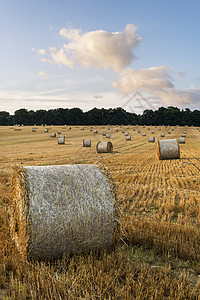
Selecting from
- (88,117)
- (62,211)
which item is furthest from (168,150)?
(88,117)

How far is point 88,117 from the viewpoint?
111 metres

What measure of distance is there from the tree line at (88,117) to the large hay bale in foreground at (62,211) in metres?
100.0

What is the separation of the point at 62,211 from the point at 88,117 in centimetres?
10679

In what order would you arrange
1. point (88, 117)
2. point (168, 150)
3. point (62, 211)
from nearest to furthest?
point (62, 211)
point (168, 150)
point (88, 117)

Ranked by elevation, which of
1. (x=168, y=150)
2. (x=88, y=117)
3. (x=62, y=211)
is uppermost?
(x=88, y=117)

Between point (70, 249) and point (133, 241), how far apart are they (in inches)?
62.1

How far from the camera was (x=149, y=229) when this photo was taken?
6.27 meters

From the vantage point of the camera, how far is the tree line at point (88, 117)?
354ft

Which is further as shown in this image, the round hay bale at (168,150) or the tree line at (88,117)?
the tree line at (88,117)

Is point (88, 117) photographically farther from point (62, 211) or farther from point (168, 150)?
point (62, 211)

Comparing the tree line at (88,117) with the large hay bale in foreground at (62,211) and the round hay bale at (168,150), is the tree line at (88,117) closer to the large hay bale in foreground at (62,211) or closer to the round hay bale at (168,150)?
the round hay bale at (168,150)

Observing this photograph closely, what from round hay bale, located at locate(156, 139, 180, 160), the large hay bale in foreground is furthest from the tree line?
the large hay bale in foreground

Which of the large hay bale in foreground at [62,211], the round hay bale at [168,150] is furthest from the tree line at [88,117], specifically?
the large hay bale in foreground at [62,211]

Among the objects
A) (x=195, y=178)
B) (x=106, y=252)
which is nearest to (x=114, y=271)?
(x=106, y=252)
